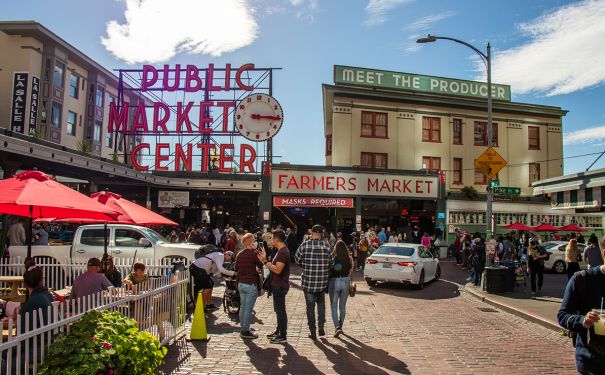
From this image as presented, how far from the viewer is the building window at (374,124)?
111ft

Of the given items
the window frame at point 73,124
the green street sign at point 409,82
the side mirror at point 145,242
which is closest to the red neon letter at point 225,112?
the green street sign at point 409,82

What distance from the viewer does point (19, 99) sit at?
32.8 meters

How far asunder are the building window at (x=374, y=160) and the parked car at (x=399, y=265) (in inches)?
710

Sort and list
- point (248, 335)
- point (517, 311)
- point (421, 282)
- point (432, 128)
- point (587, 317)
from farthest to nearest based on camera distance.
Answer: point (432, 128) → point (421, 282) → point (517, 311) → point (248, 335) → point (587, 317)

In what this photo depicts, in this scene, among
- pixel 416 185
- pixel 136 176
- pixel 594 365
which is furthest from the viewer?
pixel 416 185

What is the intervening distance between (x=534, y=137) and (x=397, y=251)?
2689 centimetres

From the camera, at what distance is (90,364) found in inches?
161

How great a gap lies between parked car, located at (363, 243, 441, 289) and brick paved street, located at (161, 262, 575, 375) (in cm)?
286

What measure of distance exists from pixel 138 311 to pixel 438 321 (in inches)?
254

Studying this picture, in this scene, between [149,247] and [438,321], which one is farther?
[149,247]

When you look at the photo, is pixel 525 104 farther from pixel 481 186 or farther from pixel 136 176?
pixel 136 176

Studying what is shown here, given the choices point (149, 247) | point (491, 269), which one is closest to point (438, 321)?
point (491, 269)

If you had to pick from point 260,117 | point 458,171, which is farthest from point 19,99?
point 458,171

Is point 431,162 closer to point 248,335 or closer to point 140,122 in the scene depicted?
point 140,122
